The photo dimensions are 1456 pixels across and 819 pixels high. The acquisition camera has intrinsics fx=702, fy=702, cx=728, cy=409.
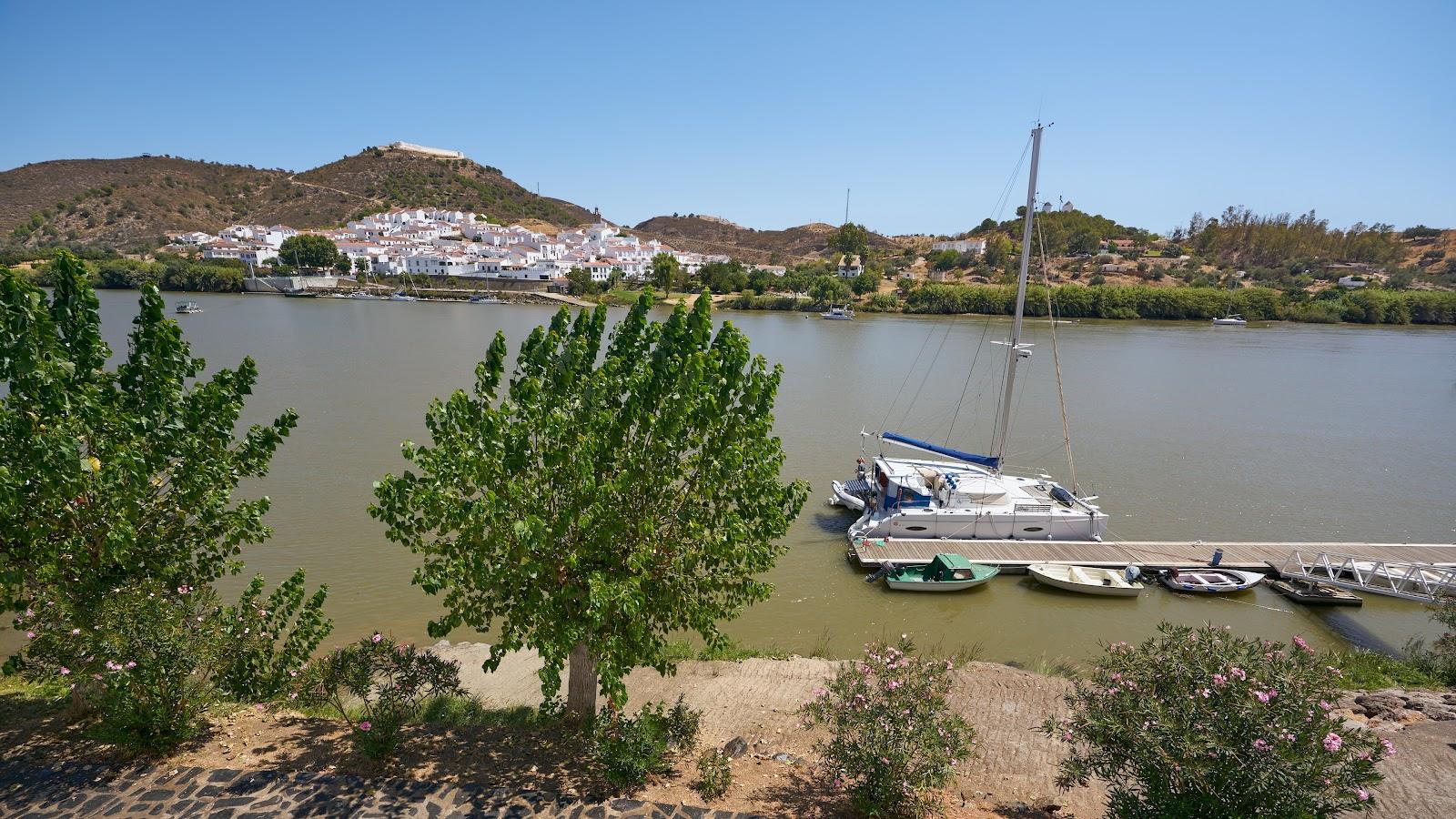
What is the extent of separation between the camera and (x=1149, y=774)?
533cm

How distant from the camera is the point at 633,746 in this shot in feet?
22.5

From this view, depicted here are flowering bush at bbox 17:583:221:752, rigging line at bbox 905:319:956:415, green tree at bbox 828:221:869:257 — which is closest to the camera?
flowering bush at bbox 17:583:221:752

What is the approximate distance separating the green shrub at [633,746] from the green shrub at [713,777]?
1.27 ft

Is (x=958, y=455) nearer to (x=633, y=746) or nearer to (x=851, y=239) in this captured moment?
(x=633, y=746)

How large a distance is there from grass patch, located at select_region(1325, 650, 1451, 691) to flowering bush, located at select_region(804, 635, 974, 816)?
31.6ft

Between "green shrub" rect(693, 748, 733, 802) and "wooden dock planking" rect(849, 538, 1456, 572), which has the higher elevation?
"green shrub" rect(693, 748, 733, 802)

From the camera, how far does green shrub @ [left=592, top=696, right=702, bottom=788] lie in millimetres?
6750

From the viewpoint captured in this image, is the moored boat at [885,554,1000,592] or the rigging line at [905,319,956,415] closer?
the moored boat at [885,554,1000,592]

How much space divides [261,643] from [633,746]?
4.54m

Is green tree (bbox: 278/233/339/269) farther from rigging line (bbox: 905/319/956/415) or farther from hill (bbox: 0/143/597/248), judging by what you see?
rigging line (bbox: 905/319/956/415)


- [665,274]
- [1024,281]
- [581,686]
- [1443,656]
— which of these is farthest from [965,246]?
[581,686]

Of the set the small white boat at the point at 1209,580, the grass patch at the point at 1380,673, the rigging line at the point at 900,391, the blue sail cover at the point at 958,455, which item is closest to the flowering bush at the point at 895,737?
the grass patch at the point at 1380,673

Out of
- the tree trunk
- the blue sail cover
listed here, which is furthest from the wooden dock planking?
the tree trunk

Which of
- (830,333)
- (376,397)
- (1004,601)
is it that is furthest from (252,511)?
(830,333)
